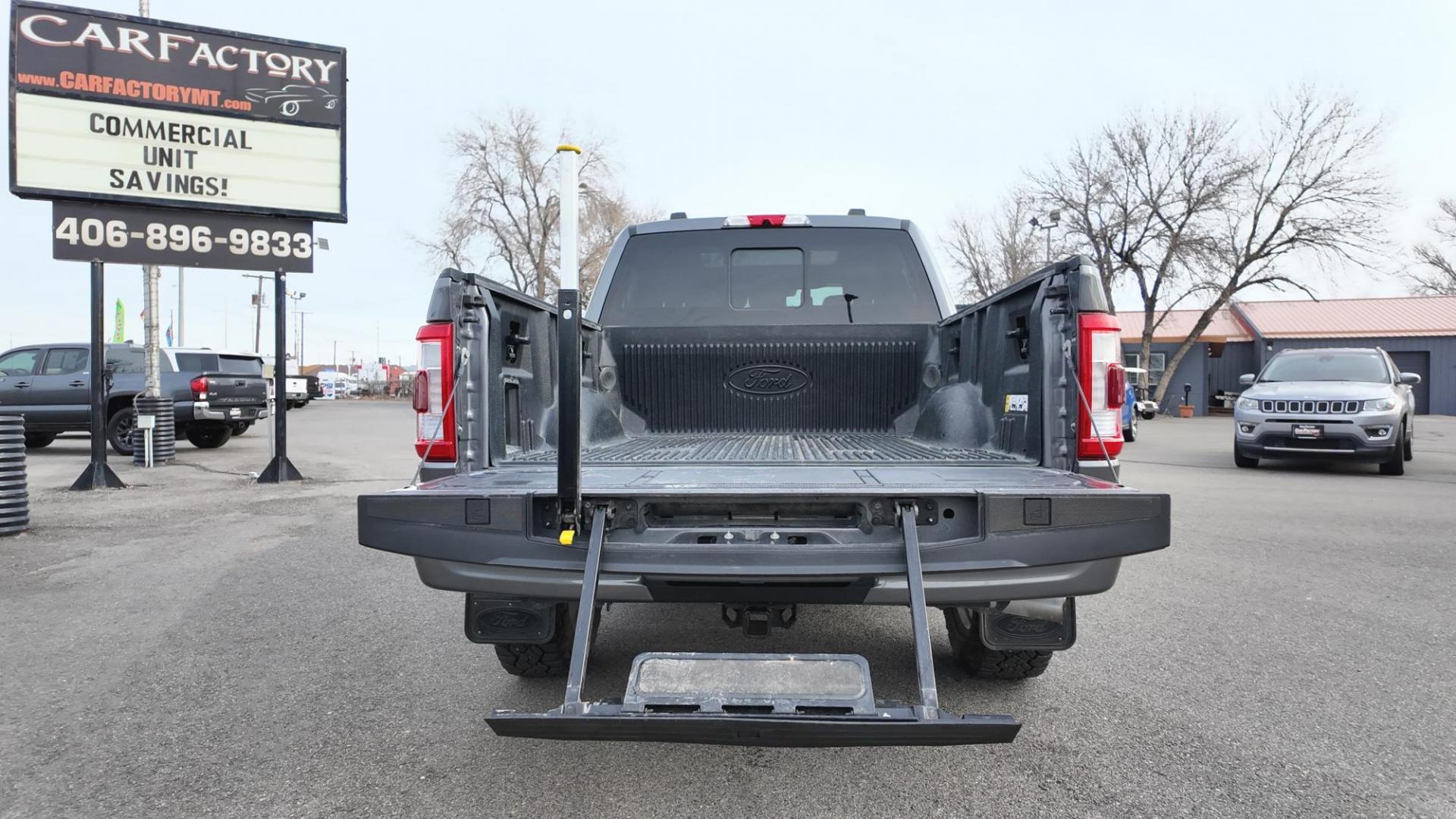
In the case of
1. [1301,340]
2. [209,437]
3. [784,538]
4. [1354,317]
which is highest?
[1354,317]

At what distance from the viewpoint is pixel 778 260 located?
4797mm

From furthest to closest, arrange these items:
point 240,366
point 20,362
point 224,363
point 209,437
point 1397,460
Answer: point 240,366 < point 224,363 < point 209,437 < point 20,362 < point 1397,460

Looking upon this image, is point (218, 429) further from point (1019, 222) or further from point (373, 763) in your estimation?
point (1019, 222)

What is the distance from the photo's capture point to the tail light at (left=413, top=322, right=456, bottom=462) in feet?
9.54

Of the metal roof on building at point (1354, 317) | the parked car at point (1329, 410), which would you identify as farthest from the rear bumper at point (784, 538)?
the metal roof on building at point (1354, 317)

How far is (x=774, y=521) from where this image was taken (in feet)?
8.43

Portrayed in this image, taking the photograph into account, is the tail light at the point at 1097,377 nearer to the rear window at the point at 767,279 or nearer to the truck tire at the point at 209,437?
the rear window at the point at 767,279

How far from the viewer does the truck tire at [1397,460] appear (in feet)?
35.3

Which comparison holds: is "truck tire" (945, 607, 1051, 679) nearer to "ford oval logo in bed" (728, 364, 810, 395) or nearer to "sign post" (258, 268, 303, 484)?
"ford oval logo in bed" (728, 364, 810, 395)

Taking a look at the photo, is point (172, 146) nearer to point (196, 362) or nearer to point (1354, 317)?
point (196, 362)


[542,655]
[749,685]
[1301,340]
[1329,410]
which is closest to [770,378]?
[542,655]

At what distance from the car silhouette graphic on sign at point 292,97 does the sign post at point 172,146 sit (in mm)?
17

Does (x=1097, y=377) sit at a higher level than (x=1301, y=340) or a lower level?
lower

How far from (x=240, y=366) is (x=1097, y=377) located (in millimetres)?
18567
